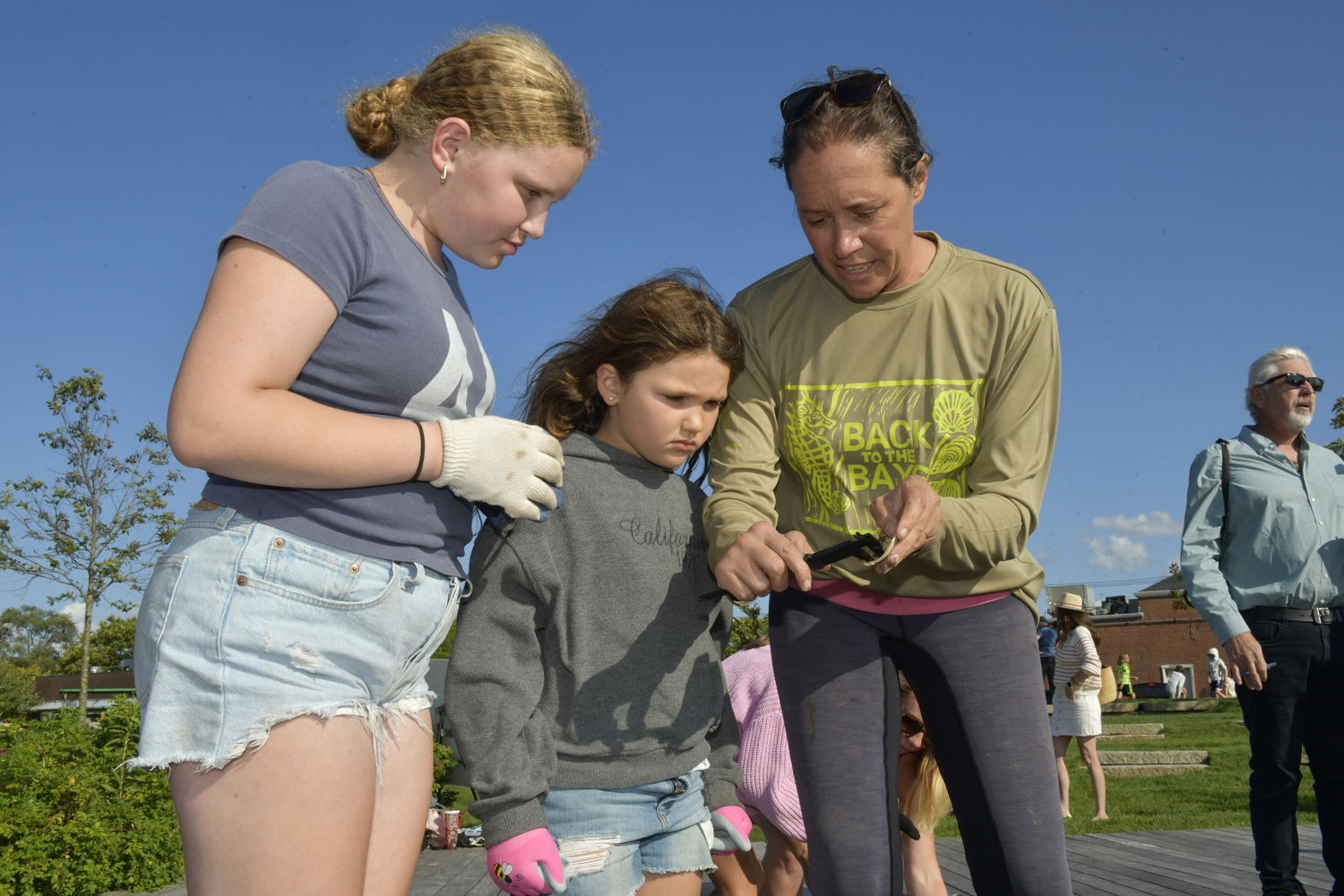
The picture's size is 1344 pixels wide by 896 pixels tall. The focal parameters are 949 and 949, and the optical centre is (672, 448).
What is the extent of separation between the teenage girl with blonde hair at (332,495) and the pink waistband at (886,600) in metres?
0.79

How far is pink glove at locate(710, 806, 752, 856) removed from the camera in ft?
8.12

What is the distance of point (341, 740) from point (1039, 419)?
5.45 feet

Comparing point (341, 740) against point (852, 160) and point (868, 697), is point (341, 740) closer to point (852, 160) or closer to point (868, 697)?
point (868, 697)

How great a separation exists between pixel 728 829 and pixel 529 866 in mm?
604

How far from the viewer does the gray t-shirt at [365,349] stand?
153 centimetres

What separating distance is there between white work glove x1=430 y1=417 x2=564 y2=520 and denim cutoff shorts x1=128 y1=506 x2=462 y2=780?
221 mm

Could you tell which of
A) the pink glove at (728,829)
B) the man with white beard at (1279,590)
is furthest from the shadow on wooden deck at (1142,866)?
the pink glove at (728,829)

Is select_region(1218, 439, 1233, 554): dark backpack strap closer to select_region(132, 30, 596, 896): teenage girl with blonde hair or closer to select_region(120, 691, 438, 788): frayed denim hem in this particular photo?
select_region(132, 30, 596, 896): teenage girl with blonde hair

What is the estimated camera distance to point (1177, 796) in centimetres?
1026

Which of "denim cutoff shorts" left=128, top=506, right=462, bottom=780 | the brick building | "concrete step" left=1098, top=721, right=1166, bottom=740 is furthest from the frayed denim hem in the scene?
the brick building

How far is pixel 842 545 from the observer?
1.79 metres

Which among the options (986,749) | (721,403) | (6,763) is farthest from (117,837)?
(986,749)

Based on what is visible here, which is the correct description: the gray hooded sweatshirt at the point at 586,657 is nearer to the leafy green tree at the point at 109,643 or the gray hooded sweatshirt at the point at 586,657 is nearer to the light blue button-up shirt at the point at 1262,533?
the light blue button-up shirt at the point at 1262,533

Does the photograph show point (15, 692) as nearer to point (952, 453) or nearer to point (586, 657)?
point (586, 657)
